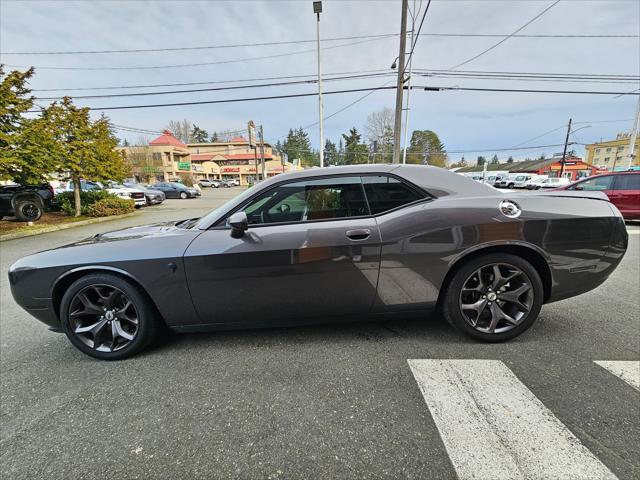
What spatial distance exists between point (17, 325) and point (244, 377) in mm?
2831

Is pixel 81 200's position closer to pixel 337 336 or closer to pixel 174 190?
pixel 337 336

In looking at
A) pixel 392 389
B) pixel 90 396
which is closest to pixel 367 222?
pixel 392 389

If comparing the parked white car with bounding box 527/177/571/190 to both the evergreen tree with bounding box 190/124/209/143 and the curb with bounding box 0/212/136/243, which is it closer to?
the curb with bounding box 0/212/136/243

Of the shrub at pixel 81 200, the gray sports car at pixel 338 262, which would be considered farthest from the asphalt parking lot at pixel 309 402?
the shrub at pixel 81 200

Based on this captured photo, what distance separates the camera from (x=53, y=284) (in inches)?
88.3

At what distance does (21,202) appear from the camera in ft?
30.8

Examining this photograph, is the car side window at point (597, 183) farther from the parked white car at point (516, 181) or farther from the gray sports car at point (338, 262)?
the parked white car at point (516, 181)

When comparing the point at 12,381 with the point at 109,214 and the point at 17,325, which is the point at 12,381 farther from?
the point at 109,214

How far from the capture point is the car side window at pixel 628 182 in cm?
784

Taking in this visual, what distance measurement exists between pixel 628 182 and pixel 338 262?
410 inches

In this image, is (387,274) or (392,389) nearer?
(392,389)

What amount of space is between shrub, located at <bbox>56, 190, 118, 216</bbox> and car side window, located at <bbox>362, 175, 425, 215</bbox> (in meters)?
13.3

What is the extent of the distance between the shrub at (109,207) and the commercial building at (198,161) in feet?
82.1

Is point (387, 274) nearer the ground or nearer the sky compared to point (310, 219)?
nearer the ground
